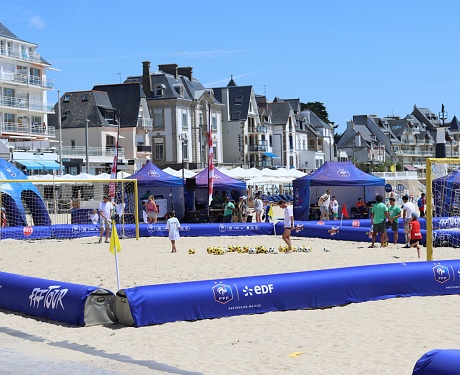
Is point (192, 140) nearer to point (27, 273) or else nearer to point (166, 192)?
point (166, 192)

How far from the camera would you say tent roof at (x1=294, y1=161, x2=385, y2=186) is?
103 feet

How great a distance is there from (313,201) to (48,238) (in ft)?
39.9

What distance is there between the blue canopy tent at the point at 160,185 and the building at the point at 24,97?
801 inches

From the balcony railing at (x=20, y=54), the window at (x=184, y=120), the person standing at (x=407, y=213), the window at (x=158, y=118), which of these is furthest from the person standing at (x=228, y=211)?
the window at (x=184, y=120)

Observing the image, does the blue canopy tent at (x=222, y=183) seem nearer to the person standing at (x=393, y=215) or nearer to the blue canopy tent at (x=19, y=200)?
the blue canopy tent at (x=19, y=200)

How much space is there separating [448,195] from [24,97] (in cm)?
4162

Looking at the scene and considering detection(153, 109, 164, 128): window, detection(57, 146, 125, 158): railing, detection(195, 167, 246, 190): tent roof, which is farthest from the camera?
detection(153, 109, 164, 128): window

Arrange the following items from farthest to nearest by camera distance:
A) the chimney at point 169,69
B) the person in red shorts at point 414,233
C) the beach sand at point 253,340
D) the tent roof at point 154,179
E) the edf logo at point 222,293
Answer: the chimney at point 169,69
the tent roof at point 154,179
the person in red shorts at point 414,233
the edf logo at point 222,293
the beach sand at point 253,340

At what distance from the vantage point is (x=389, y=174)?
181 ft

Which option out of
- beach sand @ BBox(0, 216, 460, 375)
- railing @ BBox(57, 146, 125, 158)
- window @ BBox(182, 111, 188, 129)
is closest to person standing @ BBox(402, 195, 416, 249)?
beach sand @ BBox(0, 216, 460, 375)

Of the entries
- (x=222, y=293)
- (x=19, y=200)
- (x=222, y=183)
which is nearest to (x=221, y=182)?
(x=222, y=183)

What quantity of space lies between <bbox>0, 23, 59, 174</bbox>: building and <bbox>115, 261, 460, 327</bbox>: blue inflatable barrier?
140ft

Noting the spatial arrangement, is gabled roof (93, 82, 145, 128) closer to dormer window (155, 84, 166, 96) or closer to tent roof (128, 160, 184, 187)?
dormer window (155, 84, 166, 96)

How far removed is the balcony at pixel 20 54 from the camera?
189ft
